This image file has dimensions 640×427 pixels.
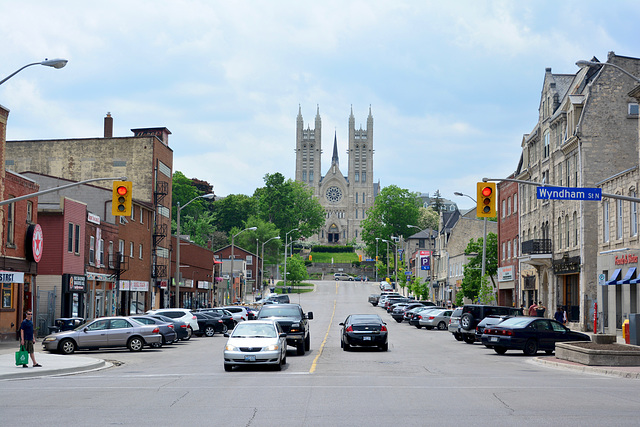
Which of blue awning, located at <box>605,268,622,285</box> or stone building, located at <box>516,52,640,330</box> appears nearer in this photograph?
blue awning, located at <box>605,268,622,285</box>

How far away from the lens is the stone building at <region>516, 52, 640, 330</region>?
149 ft

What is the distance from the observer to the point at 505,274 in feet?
209

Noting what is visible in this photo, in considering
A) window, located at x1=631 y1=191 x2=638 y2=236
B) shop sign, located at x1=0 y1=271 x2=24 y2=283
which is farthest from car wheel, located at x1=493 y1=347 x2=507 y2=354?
shop sign, located at x1=0 y1=271 x2=24 y2=283

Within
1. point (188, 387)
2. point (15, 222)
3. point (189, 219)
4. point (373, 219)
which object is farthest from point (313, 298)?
point (188, 387)

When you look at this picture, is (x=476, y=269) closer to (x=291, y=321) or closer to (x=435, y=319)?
(x=435, y=319)

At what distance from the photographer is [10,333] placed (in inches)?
1423

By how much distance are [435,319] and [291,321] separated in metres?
24.5

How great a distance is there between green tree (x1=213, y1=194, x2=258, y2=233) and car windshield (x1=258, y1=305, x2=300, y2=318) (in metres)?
121

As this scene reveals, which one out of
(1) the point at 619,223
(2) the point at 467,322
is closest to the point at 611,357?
(2) the point at 467,322

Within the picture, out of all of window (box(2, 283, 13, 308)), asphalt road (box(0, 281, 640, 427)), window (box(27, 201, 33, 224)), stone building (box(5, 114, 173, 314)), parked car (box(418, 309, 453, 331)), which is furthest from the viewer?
stone building (box(5, 114, 173, 314))

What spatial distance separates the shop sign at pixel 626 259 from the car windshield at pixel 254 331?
73.2 feet

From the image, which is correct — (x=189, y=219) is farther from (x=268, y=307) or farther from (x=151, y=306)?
(x=268, y=307)

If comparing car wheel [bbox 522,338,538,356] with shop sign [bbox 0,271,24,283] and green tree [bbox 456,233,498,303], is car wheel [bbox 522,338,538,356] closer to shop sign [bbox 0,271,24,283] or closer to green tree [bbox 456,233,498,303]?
shop sign [bbox 0,271,24,283]

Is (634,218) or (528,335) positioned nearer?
(528,335)
